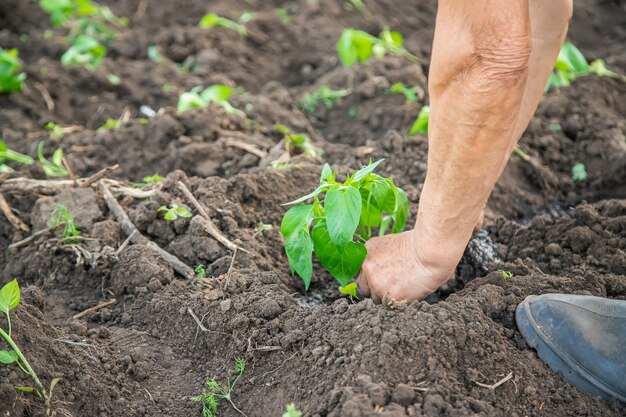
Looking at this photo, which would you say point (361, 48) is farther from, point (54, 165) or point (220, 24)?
point (54, 165)

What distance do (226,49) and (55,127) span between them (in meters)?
1.30

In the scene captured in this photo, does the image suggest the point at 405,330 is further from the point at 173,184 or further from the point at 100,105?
the point at 100,105

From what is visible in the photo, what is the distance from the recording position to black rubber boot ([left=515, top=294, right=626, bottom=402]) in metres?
2.26

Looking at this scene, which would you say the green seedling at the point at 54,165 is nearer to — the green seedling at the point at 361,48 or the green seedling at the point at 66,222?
the green seedling at the point at 66,222

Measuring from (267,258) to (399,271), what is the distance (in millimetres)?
610

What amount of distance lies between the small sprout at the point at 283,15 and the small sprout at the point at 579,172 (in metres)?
2.32

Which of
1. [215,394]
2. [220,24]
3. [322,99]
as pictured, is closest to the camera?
[215,394]

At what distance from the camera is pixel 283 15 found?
5.46 m

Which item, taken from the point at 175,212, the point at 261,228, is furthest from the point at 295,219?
the point at 175,212

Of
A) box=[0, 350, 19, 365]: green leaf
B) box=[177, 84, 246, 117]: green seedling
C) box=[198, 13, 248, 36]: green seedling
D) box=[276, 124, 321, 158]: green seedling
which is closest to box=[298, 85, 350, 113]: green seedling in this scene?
box=[177, 84, 246, 117]: green seedling

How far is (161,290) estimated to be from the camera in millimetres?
2674

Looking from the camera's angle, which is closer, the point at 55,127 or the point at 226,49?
the point at 55,127

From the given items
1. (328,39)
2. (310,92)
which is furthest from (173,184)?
(328,39)

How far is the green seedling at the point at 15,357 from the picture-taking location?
213 centimetres
